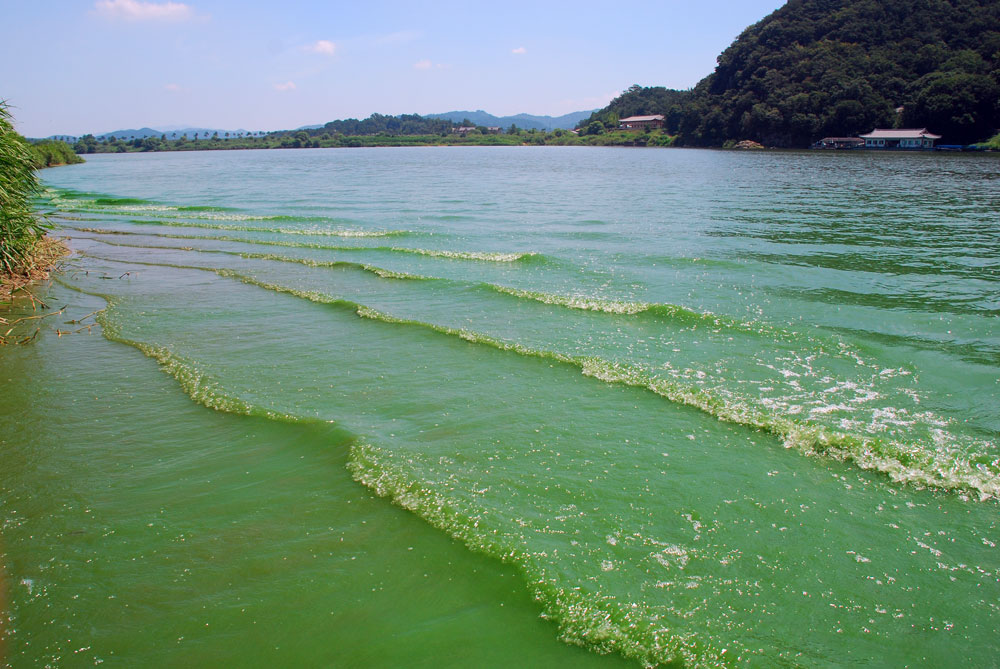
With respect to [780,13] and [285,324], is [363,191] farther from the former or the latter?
[780,13]

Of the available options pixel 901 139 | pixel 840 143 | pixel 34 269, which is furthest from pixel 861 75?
pixel 34 269

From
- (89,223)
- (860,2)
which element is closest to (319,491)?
(89,223)

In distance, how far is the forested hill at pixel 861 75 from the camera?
94.2 metres

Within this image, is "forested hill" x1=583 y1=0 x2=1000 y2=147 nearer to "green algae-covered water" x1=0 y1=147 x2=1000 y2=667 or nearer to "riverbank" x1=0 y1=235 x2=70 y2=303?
"green algae-covered water" x1=0 y1=147 x2=1000 y2=667

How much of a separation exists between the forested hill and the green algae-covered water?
355 feet

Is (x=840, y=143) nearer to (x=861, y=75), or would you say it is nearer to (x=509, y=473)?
(x=861, y=75)

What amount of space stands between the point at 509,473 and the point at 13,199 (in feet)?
46.4

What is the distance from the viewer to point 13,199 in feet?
42.7

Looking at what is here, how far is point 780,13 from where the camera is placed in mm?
154125

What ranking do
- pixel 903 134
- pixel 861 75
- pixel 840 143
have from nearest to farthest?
pixel 903 134
pixel 840 143
pixel 861 75

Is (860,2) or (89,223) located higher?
(860,2)

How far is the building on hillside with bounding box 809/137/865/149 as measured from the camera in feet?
351

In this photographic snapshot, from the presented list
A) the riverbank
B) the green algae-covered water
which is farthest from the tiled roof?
the riverbank

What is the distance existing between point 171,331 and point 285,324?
223cm
